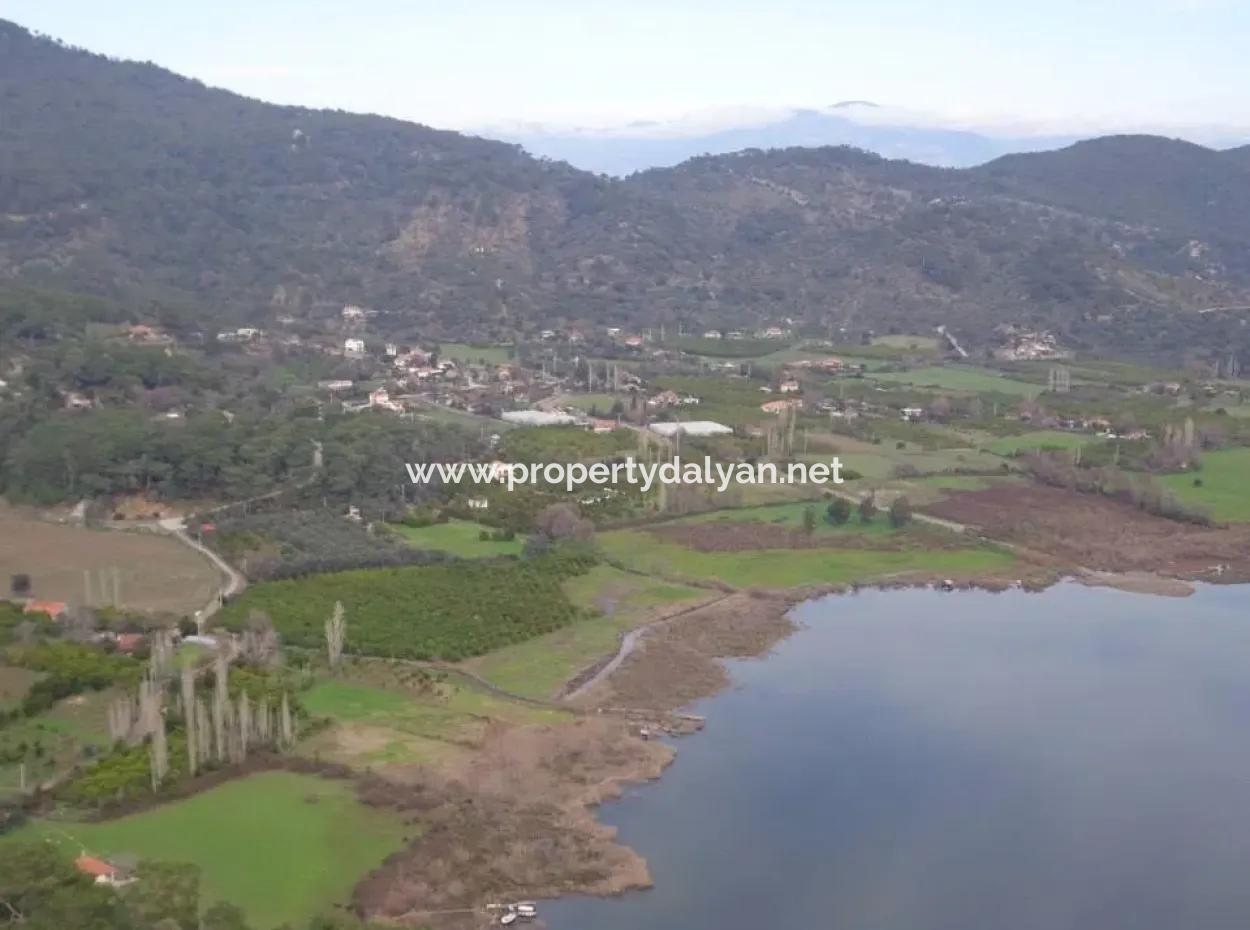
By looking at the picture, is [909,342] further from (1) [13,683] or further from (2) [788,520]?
(1) [13,683]

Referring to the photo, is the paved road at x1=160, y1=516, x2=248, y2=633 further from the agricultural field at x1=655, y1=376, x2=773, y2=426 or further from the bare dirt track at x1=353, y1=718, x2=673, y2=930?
the agricultural field at x1=655, y1=376, x2=773, y2=426

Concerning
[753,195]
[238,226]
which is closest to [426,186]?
[238,226]

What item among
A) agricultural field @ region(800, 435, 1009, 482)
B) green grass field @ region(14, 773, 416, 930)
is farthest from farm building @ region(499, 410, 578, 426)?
green grass field @ region(14, 773, 416, 930)

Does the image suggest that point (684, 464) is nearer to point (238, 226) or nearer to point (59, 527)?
point (59, 527)

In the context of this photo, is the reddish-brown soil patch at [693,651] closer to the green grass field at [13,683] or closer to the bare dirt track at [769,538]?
the bare dirt track at [769,538]

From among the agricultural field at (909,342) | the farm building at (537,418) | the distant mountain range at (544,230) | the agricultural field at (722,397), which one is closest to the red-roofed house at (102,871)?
the farm building at (537,418)

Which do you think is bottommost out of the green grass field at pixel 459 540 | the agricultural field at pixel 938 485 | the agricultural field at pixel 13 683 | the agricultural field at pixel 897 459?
the agricultural field at pixel 13 683
